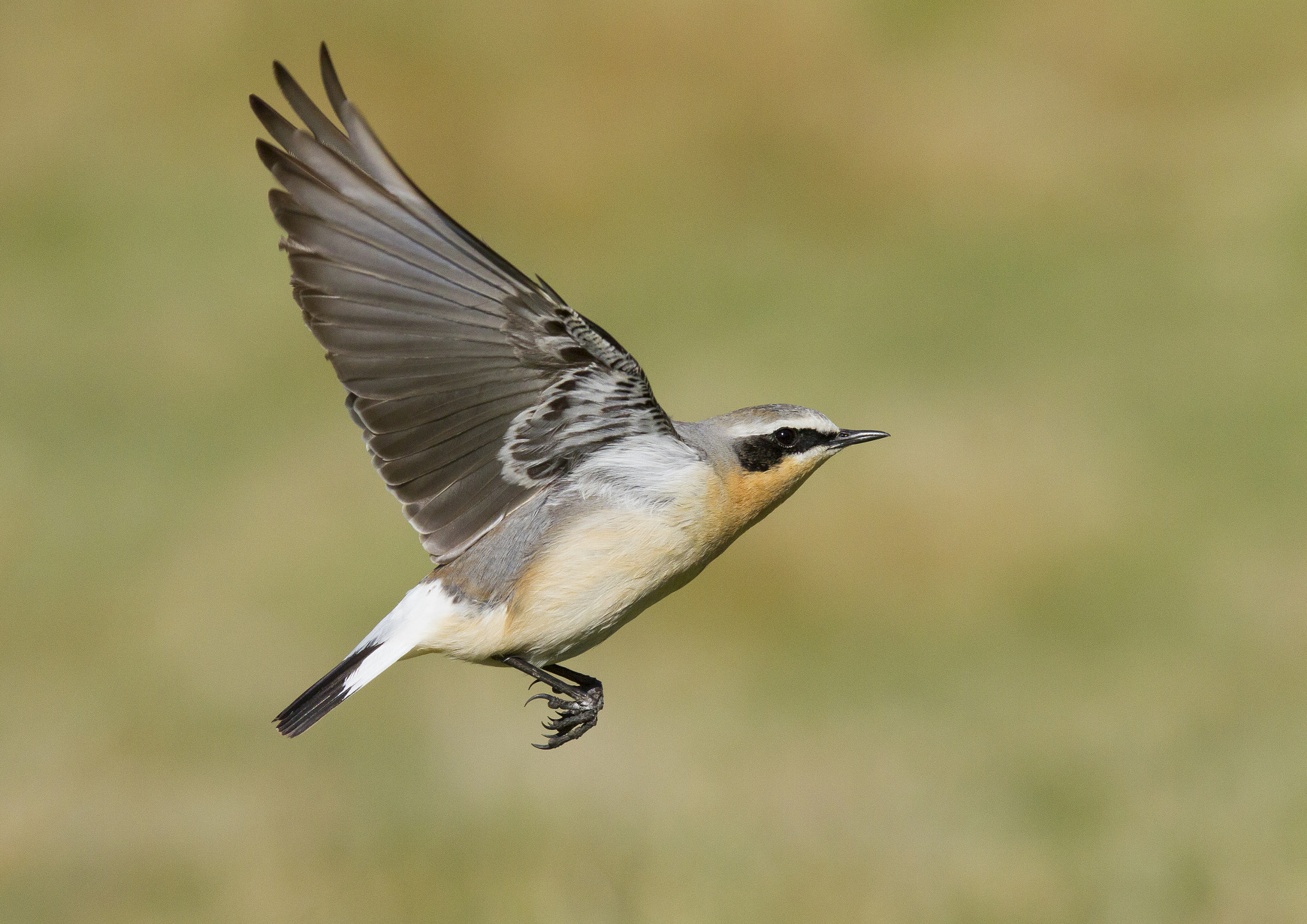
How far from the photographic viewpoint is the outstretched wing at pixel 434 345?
3775 millimetres

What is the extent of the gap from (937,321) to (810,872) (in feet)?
21.5

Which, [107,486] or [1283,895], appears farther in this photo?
[107,486]

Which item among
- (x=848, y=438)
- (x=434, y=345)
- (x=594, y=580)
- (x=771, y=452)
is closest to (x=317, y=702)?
(x=594, y=580)

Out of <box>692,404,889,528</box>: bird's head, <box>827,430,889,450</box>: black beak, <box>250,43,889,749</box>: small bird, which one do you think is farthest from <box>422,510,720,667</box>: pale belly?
<box>827,430,889,450</box>: black beak

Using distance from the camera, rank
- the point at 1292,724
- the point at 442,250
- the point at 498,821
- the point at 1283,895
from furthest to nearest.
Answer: the point at 1292,724, the point at 498,821, the point at 1283,895, the point at 442,250

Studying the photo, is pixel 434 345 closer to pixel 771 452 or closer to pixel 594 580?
pixel 594 580

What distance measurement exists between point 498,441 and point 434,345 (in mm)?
366

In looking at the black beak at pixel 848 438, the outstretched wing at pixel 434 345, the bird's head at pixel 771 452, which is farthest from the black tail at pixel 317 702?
the black beak at pixel 848 438

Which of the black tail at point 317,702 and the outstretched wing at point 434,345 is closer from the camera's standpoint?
the outstretched wing at point 434,345

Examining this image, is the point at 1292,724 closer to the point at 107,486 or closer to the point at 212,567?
the point at 212,567

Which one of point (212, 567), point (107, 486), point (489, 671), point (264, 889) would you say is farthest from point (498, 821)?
point (107, 486)

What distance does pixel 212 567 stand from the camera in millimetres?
11664

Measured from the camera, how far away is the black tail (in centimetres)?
416

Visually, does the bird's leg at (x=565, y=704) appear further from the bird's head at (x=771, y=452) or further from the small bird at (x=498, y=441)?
the bird's head at (x=771, y=452)
